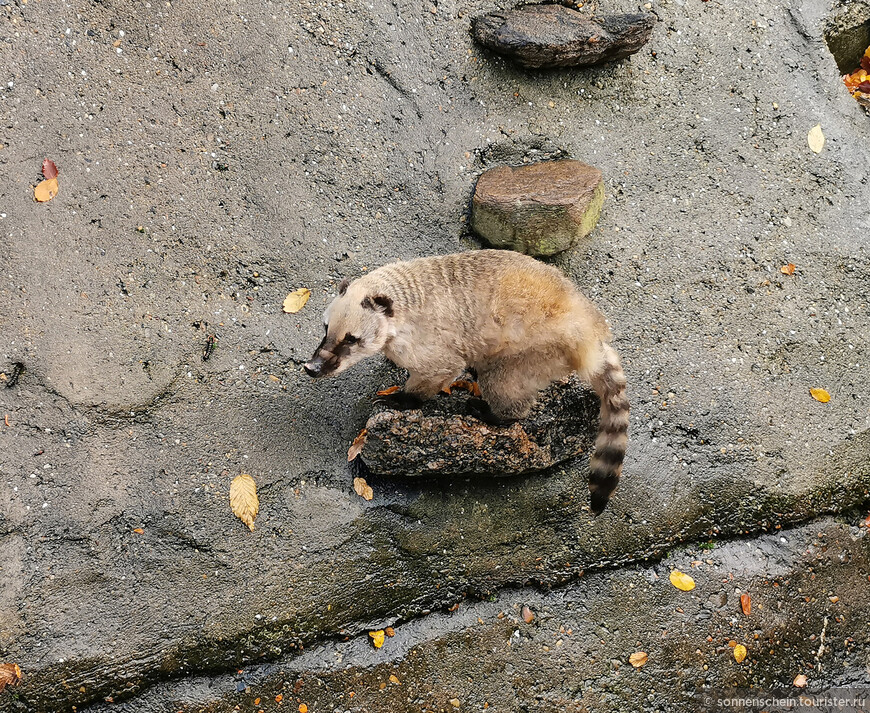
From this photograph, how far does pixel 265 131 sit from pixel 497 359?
7.92ft

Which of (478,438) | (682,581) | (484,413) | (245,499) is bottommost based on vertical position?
(682,581)

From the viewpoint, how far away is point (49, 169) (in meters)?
4.59

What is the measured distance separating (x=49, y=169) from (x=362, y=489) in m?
3.03

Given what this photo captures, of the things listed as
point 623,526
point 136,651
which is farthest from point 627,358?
point 136,651

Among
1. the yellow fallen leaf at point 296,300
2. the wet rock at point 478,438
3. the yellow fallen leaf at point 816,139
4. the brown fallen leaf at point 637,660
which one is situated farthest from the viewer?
the yellow fallen leaf at point 816,139

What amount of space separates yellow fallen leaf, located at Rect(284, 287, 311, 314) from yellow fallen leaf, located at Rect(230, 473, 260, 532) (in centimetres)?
115

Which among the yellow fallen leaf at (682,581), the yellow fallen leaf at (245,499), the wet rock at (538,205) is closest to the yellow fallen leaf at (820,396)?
the yellow fallen leaf at (682,581)

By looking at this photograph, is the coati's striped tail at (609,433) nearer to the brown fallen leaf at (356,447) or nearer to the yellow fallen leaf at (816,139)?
the brown fallen leaf at (356,447)

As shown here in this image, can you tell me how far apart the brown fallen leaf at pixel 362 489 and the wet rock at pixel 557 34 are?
10.6ft

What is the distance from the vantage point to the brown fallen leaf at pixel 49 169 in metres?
4.59

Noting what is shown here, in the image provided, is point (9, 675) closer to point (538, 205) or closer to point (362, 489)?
point (362, 489)

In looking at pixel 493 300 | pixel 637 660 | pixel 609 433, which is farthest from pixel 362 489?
pixel 637 660

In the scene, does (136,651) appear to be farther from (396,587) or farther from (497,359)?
(497,359)

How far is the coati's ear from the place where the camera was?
399 cm
